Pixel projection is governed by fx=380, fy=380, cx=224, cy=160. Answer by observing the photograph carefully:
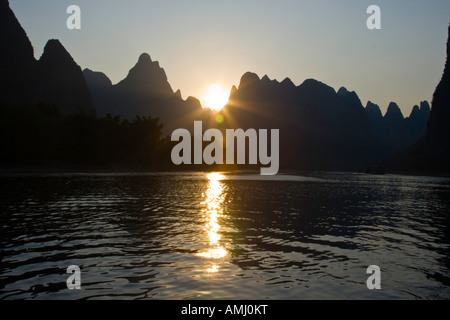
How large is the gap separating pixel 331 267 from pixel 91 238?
1165 cm

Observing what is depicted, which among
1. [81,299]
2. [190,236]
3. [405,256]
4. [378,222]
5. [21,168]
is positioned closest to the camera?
[81,299]

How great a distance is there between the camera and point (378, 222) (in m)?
26.6

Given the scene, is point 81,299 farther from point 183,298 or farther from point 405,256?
point 405,256

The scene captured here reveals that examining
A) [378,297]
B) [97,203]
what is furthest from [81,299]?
[97,203]

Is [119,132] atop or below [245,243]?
atop

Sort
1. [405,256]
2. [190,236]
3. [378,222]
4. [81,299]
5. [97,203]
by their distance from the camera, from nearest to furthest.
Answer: [81,299] < [405,256] < [190,236] < [378,222] < [97,203]

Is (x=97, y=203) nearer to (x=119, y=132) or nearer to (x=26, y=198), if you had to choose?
(x=26, y=198)

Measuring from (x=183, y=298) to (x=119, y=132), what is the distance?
124 meters

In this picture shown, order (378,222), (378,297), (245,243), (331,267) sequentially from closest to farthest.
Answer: (378,297) < (331,267) < (245,243) < (378,222)

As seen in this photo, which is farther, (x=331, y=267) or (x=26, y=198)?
(x=26, y=198)

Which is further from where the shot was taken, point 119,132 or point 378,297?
point 119,132

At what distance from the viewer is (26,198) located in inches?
1409

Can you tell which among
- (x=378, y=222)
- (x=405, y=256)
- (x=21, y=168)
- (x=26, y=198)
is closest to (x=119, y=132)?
(x=21, y=168)
